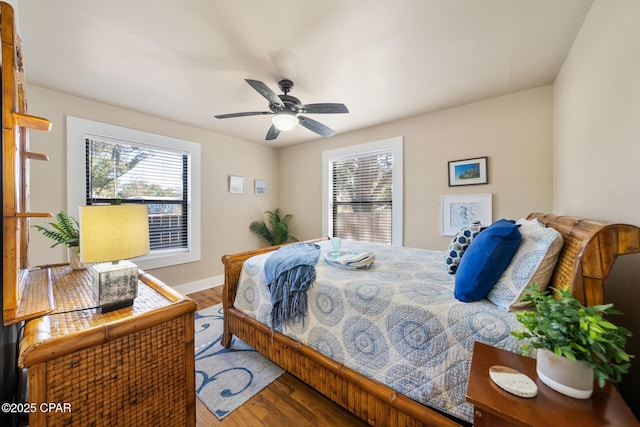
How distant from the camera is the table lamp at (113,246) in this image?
921mm

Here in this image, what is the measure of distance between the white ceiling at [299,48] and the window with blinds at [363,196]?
41.0 inches

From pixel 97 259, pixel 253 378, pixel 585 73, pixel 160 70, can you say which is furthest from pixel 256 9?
pixel 253 378

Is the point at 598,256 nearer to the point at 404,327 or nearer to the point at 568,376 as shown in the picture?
the point at 568,376

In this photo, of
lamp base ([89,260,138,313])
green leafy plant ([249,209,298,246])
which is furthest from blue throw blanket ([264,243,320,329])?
green leafy plant ([249,209,298,246])

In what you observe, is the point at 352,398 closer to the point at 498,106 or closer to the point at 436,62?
the point at 436,62

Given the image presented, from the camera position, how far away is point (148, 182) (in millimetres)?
3111

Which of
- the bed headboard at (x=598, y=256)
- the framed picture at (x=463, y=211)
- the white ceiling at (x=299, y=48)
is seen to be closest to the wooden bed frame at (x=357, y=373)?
the bed headboard at (x=598, y=256)

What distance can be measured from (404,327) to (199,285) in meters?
3.36

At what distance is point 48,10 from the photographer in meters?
1.43

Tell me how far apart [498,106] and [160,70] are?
344 centimetres

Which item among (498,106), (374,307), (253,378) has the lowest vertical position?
(253,378)

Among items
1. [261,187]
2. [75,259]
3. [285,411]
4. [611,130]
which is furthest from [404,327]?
[261,187]

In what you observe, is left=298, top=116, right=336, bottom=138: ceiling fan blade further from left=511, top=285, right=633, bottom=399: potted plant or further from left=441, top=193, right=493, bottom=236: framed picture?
left=511, top=285, right=633, bottom=399: potted plant

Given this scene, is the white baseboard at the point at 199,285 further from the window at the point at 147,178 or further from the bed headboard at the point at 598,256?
the bed headboard at the point at 598,256
